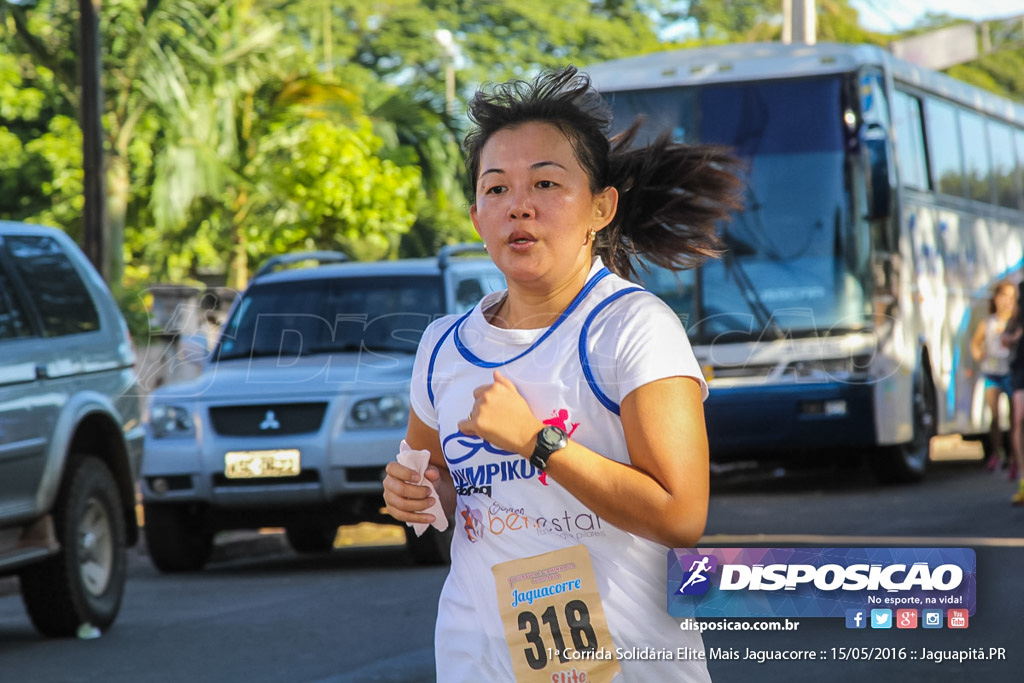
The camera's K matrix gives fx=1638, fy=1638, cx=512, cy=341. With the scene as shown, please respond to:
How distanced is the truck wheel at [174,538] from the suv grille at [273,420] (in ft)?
2.20

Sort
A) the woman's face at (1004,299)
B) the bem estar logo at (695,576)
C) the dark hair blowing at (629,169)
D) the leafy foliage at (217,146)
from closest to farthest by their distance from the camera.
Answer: the bem estar logo at (695,576), the dark hair blowing at (629,169), the woman's face at (1004,299), the leafy foliage at (217,146)

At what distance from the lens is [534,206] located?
3.05 meters

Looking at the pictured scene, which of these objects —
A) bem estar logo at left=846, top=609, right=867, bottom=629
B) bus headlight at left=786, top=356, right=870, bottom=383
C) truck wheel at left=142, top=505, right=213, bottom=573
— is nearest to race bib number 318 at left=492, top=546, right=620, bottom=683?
bem estar logo at left=846, top=609, right=867, bottom=629

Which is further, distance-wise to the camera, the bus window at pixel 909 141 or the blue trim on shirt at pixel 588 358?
the bus window at pixel 909 141

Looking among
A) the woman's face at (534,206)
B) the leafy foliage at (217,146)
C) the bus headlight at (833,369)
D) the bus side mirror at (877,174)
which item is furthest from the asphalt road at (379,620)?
the leafy foliage at (217,146)

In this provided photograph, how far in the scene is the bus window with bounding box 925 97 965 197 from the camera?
17297 millimetres

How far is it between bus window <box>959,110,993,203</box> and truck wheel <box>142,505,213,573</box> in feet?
35.8

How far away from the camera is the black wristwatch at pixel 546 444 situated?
279 centimetres

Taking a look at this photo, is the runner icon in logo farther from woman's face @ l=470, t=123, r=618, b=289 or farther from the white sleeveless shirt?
woman's face @ l=470, t=123, r=618, b=289

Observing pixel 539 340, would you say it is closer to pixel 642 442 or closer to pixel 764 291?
pixel 642 442

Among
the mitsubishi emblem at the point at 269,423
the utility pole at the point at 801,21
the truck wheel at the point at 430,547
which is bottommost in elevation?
the truck wheel at the point at 430,547

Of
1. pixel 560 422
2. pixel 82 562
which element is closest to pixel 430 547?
pixel 82 562

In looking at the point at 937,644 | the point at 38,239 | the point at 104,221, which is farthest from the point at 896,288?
the point at 937,644

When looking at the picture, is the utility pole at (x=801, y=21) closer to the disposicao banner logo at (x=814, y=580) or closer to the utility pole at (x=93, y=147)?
the utility pole at (x=93, y=147)
